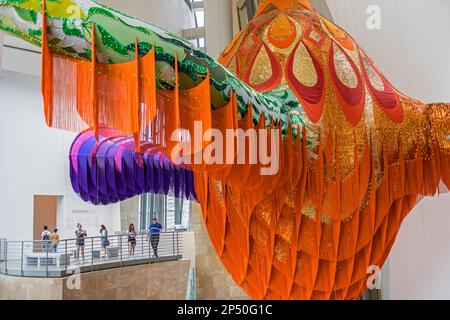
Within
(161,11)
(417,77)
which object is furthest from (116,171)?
(417,77)

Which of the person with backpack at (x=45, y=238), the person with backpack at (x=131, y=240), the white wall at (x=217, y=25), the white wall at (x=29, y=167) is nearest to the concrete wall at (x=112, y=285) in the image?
the person with backpack at (x=131, y=240)

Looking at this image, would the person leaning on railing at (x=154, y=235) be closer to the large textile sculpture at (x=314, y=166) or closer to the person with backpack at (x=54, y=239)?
the person with backpack at (x=54, y=239)

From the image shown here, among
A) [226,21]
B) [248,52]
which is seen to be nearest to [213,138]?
[248,52]

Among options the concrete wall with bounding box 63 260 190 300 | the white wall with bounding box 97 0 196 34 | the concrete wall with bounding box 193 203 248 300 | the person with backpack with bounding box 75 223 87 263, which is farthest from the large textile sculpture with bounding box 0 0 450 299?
the concrete wall with bounding box 193 203 248 300

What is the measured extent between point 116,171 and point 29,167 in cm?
144

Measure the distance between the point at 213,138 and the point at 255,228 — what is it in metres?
1.11

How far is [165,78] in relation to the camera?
1.81 metres

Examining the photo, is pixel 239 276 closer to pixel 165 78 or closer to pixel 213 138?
pixel 213 138

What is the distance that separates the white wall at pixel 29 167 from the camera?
454cm

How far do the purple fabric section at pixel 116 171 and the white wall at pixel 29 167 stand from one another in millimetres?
865

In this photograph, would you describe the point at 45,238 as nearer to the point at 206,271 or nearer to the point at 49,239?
the point at 49,239

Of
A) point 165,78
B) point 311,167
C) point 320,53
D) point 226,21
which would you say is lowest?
point 311,167

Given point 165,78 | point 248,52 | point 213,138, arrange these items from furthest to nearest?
point 248,52
point 213,138
point 165,78
